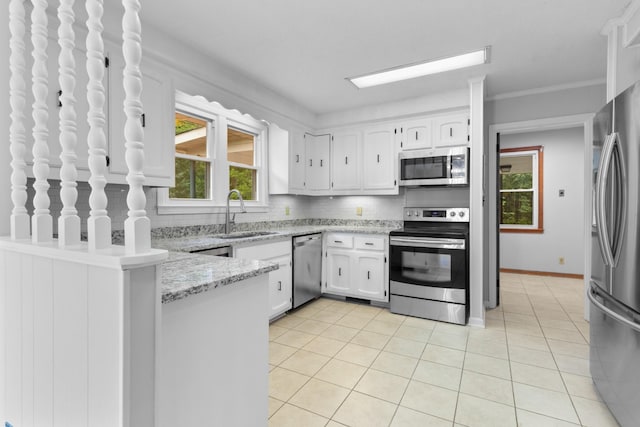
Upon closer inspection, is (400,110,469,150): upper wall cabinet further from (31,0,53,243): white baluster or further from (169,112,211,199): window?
(31,0,53,243): white baluster

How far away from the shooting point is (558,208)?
5344 mm

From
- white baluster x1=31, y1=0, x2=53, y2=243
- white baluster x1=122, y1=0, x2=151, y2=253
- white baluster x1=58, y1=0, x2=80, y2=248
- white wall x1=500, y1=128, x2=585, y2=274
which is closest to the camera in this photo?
white baluster x1=122, y1=0, x2=151, y2=253

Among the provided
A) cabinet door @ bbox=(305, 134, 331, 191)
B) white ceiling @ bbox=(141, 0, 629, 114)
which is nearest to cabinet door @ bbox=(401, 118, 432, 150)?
white ceiling @ bbox=(141, 0, 629, 114)

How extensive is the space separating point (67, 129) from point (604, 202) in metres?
2.51

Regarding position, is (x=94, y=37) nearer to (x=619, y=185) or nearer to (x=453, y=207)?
(x=619, y=185)

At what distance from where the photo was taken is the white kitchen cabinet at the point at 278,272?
3037mm

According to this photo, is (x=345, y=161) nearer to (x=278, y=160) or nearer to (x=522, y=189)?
(x=278, y=160)

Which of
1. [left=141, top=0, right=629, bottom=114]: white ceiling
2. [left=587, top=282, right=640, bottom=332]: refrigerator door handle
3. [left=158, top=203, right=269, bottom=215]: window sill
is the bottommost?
[left=587, top=282, right=640, bottom=332]: refrigerator door handle

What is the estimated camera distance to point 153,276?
887mm

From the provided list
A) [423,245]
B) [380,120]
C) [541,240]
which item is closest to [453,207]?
[423,245]

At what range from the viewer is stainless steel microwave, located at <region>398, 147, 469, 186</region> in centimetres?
353

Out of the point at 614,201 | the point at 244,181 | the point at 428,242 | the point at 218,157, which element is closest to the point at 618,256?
the point at 614,201

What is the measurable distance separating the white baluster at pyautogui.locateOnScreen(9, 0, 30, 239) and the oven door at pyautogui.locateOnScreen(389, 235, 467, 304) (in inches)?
120

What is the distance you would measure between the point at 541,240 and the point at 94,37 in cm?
637
